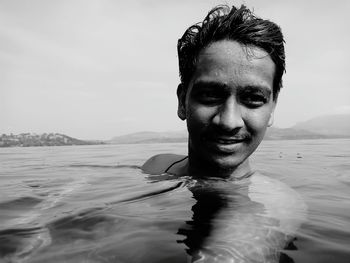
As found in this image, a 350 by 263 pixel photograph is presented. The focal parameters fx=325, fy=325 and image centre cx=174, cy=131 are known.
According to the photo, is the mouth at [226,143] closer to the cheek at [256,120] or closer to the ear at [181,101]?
the cheek at [256,120]

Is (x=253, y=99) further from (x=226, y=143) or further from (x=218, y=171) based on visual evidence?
(x=218, y=171)

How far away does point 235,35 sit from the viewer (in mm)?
3406

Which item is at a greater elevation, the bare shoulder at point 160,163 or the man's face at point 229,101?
the man's face at point 229,101

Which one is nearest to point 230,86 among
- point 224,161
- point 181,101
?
point 224,161

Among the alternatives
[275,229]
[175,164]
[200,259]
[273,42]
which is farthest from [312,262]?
[175,164]

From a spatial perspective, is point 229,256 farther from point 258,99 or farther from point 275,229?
point 258,99

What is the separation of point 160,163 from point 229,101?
2.78 meters

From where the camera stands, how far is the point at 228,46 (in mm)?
3346

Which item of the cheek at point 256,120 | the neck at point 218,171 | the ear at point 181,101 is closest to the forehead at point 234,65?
the cheek at point 256,120

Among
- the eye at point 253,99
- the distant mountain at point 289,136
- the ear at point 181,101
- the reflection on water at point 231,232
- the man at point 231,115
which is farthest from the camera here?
the distant mountain at point 289,136

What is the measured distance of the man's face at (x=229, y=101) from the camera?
10.1 feet

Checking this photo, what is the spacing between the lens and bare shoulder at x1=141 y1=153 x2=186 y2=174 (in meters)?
5.34

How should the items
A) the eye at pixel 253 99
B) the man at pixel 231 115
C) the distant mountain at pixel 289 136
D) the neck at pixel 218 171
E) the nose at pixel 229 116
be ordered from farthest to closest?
1. the distant mountain at pixel 289 136
2. the neck at pixel 218 171
3. the eye at pixel 253 99
4. the nose at pixel 229 116
5. the man at pixel 231 115

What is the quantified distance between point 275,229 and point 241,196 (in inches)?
36.2
